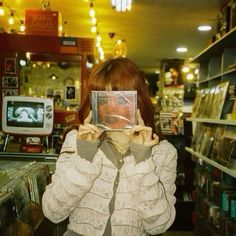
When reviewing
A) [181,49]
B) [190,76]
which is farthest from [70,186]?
[190,76]

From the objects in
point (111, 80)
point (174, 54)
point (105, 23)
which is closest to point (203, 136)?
point (111, 80)

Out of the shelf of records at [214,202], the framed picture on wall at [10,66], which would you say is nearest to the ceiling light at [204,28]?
the shelf of records at [214,202]

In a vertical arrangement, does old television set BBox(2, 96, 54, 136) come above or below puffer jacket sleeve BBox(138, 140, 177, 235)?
above

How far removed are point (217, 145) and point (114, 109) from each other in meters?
2.45

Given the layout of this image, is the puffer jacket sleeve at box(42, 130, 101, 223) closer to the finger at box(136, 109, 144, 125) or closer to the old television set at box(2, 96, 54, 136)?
the finger at box(136, 109, 144, 125)

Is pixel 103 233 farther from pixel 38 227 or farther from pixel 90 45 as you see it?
pixel 90 45

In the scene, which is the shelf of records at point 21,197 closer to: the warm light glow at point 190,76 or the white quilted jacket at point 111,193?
the white quilted jacket at point 111,193

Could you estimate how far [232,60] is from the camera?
3863mm

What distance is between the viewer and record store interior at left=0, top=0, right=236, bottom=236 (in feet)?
6.70

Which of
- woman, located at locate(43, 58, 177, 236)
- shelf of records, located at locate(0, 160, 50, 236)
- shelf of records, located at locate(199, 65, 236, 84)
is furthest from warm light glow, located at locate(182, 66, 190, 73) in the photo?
woman, located at locate(43, 58, 177, 236)

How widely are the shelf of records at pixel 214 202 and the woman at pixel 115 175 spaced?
1902mm

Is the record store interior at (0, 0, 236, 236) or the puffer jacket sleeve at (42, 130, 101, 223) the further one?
the record store interior at (0, 0, 236, 236)

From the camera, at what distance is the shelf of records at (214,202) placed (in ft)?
10.8

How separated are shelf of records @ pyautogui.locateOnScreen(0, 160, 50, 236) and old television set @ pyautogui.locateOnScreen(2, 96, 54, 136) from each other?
447mm
